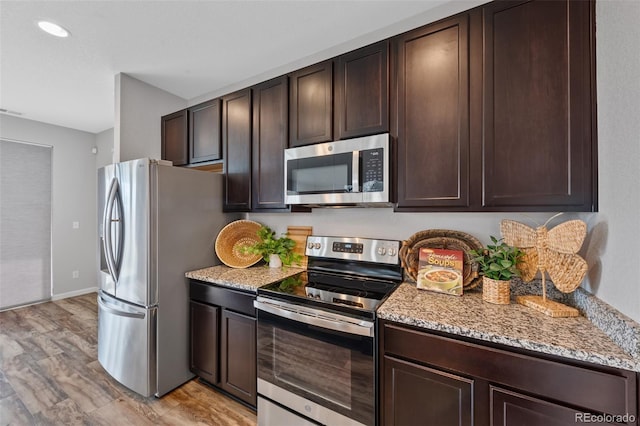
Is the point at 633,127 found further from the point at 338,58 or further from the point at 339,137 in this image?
the point at 338,58

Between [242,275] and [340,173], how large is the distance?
41.4 inches

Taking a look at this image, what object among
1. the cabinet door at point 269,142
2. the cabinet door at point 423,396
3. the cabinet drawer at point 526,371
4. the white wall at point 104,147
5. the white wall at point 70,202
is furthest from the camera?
the white wall at point 104,147

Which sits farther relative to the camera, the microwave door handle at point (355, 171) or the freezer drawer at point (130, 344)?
the freezer drawer at point (130, 344)

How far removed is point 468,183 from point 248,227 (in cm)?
183

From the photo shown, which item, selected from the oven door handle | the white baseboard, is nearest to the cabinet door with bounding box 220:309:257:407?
the oven door handle

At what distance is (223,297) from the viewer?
1900 mm

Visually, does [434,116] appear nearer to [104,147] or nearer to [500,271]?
[500,271]

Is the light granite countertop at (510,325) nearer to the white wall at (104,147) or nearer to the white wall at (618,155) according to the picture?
the white wall at (618,155)

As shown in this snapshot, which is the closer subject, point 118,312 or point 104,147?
point 118,312

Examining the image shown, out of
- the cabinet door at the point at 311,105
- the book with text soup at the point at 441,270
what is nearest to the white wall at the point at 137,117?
the cabinet door at the point at 311,105

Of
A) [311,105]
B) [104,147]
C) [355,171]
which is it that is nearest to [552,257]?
[355,171]

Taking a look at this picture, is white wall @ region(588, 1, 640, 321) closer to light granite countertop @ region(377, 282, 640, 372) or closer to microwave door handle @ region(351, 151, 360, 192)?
light granite countertop @ region(377, 282, 640, 372)

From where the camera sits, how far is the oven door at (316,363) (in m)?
1.31

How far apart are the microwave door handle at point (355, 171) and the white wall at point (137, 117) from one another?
2331mm
